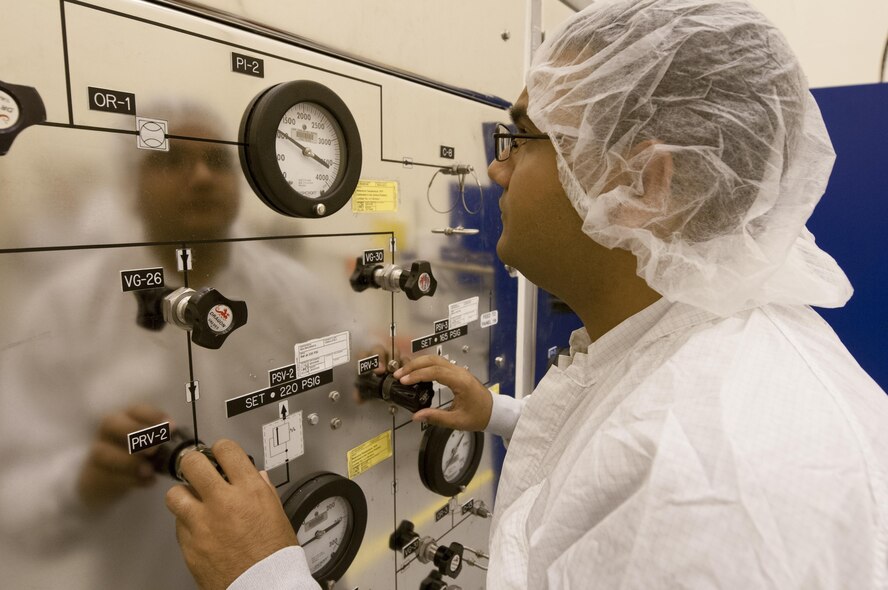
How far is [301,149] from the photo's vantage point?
2.77 feet

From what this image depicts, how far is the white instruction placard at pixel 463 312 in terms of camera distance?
1.29m

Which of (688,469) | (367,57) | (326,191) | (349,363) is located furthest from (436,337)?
(688,469)

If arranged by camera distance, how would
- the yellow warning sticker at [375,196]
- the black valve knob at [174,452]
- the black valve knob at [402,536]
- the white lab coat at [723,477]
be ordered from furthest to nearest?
1. the black valve knob at [402,536]
2. the yellow warning sticker at [375,196]
3. the black valve knob at [174,452]
4. the white lab coat at [723,477]

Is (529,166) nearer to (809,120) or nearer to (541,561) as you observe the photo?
(809,120)

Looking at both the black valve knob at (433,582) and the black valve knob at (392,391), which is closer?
the black valve knob at (392,391)

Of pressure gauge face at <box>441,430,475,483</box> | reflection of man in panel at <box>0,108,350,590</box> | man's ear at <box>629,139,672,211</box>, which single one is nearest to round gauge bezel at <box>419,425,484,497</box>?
pressure gauge face at <box>441,430,475,483</box>

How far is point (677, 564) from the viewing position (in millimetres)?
455

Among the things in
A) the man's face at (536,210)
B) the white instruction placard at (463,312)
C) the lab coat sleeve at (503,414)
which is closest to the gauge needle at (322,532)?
the lab coat sleeve at (503,414)

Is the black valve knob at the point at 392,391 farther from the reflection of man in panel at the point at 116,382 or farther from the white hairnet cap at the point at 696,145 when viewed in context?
the white hairnet cap at the point at 696,145

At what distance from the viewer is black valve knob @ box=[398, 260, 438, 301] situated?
1.01 meters

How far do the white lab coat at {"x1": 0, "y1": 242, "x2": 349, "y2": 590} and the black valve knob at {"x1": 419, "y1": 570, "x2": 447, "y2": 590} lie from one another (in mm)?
678

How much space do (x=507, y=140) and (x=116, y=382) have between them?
712 millimetres

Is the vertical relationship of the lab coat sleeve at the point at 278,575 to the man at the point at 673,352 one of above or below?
below

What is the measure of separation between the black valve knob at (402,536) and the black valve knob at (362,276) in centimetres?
59
